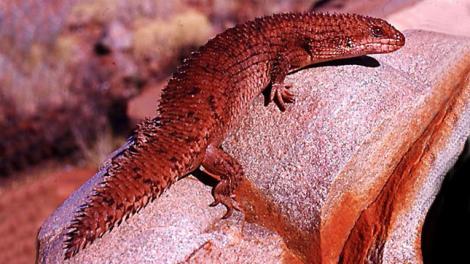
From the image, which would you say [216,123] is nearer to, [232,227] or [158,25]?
[232,227]

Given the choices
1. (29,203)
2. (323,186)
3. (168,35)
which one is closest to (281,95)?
(323,186)

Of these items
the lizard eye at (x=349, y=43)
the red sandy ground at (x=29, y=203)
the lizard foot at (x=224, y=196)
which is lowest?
the red sandy ground at (x=29, y=203)

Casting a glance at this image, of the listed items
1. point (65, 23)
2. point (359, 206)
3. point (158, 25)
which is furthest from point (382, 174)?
point (65, 23)

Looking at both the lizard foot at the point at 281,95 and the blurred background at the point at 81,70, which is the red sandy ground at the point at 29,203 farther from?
the lizard foot at the point at 281,95

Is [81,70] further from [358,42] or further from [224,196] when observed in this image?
[224,196]

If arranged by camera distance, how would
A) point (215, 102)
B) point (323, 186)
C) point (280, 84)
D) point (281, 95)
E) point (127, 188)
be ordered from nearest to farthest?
1. point (127, 188)
2. point (323, 186)
3. point (215, 102)
4. point (281, 95)
5. point (280, 84)

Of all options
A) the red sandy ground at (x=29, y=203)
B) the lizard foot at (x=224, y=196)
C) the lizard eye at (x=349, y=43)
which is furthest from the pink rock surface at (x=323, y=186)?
the red sandy ground at (x=29, y=203)
